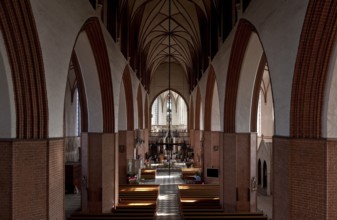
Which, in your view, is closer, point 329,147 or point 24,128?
point 329,147

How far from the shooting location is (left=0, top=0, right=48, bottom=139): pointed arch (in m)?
7.21

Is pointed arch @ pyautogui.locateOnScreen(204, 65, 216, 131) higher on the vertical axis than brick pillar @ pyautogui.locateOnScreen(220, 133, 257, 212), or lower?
higher

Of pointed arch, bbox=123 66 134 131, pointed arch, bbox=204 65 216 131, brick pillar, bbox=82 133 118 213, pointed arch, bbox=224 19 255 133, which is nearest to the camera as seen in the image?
pointed arch, bbox=224 19 255 133

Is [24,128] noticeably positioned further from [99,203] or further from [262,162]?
[262,162]

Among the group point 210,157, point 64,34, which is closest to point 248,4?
point 64,34

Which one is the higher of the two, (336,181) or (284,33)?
(284,33)

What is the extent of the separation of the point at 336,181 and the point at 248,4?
6.66 m

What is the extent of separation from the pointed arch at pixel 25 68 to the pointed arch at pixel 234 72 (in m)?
7.26

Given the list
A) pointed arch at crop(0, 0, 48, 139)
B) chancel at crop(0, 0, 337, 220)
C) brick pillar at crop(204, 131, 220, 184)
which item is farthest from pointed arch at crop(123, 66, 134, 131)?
pointed arch at crop(0, 0, 48, 139)

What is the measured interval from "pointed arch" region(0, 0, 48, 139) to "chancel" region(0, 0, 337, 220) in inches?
0.9

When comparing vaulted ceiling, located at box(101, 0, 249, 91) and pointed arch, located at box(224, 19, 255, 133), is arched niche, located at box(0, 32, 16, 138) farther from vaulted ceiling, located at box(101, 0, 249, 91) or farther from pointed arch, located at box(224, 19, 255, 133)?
vaulted ceiling, located at box(101, 0, 249, 91)

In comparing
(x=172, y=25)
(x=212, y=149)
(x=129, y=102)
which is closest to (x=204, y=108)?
(x=212, y=149)

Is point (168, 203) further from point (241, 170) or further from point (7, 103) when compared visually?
point (7, 103)

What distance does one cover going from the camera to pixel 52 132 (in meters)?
8.52
